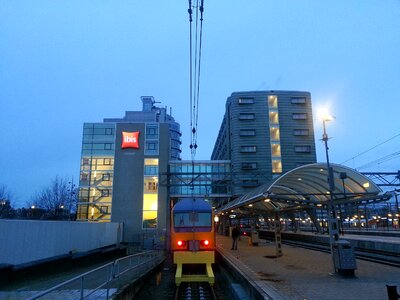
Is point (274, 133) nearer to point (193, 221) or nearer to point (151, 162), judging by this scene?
point (151, 162)

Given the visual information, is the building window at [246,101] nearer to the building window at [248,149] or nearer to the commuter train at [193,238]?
the building window at [248,149]

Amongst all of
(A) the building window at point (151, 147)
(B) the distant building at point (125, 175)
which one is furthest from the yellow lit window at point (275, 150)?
(A) the building window at point (151, 147)

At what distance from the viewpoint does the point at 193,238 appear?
16.2m

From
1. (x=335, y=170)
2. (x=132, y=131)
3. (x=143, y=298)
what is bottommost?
(x=143, y=298)

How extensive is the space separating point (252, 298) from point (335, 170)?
29.5 feet

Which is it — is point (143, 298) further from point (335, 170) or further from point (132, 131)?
point (132, 131)

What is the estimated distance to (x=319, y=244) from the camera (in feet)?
87.6

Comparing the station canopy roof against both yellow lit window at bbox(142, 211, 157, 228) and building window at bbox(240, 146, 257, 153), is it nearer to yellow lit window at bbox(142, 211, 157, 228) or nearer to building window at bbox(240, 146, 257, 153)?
yellow lit window at bbox(142, 211, 157, 228)

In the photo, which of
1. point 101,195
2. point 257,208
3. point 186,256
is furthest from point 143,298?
point 101,195

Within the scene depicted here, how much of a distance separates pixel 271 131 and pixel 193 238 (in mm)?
48550

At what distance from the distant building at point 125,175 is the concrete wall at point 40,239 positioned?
1890 centimetres

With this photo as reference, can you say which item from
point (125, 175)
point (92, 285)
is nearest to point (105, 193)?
point (125, 175)

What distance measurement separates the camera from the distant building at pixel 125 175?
46188 millimetres

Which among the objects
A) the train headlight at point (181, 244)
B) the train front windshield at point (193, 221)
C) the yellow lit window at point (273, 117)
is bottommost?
the train headlight at point (181, 244)
